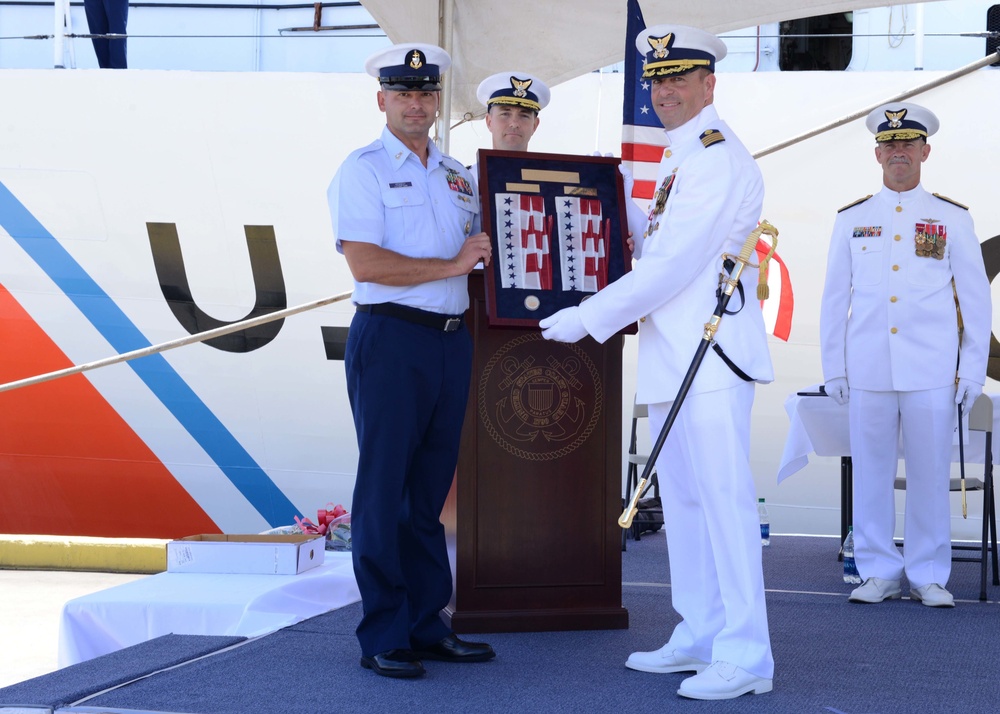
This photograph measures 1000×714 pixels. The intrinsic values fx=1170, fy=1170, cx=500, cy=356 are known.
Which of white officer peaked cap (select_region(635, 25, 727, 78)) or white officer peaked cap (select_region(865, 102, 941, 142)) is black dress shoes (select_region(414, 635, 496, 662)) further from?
white officer peaked cap (select_region(865, 102, 941, 142))

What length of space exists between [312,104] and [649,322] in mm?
4193

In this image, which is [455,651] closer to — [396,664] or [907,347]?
[396,664]

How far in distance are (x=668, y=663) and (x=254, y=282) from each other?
13.8 feet

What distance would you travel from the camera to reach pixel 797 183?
592 centimetres

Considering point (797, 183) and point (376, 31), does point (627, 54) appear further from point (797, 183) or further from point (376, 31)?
point (376, 31)

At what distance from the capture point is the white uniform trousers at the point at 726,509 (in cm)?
238

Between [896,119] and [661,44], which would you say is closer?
[661,44]

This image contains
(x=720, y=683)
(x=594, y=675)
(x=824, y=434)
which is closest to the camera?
(x=720, y=683)

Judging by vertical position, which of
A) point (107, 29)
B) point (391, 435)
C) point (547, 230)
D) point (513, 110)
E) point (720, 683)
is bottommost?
point (720, 683)

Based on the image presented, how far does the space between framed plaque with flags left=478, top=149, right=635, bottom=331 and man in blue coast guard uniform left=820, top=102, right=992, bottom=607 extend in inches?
47.0

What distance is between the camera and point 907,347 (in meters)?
3.68

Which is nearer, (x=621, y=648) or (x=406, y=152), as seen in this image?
(x=406, y=152)

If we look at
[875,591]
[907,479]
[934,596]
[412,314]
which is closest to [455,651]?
[412,314]

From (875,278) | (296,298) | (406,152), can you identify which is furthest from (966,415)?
(296,298)
